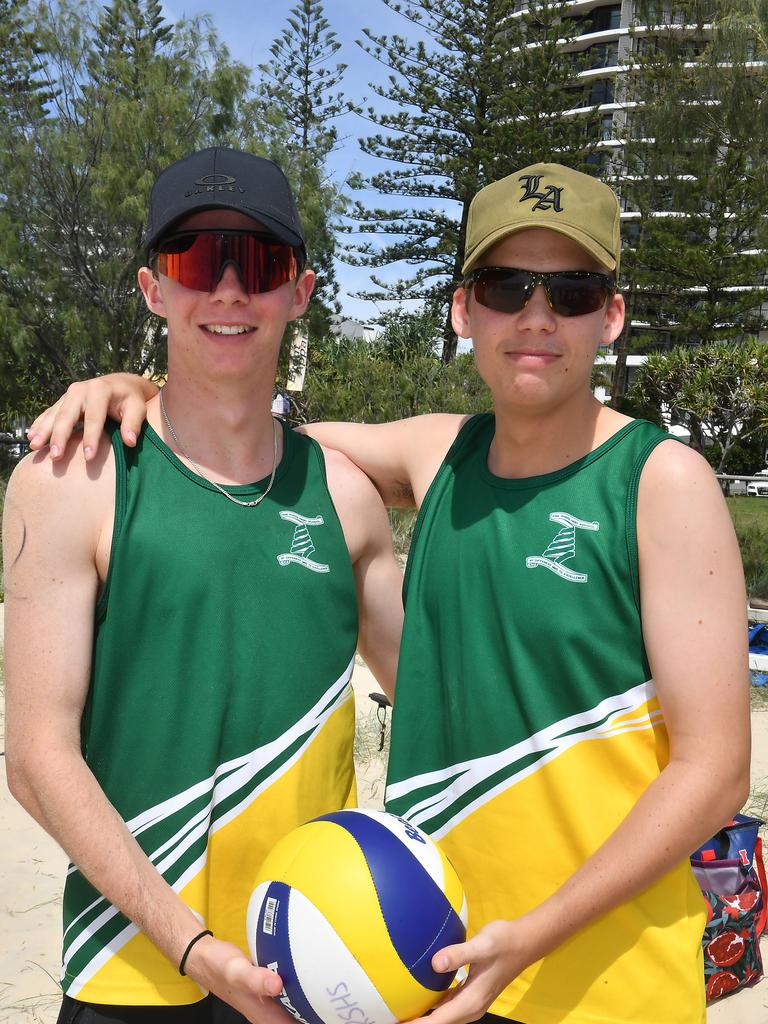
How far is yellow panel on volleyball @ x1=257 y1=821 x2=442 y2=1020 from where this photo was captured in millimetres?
1546

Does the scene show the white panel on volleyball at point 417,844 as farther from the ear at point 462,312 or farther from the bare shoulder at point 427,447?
the ear at point 462,312

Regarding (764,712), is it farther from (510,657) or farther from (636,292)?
(636,292)

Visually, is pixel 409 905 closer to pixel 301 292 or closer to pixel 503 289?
pixel 503 289

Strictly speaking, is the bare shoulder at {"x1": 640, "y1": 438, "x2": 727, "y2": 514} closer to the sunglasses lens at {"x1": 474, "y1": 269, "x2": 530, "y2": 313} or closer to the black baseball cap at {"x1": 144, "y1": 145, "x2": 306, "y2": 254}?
the sunglasses lens at {"x1": 474, "y1": 269, "x2": 530, "y2": 313}

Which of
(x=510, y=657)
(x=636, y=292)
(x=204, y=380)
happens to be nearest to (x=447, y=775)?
(x=510, y=657)

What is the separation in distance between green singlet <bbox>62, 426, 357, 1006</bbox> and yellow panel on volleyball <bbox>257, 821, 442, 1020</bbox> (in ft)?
0.84

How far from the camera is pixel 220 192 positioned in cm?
199

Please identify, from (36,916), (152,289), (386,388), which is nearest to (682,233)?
(386,388)

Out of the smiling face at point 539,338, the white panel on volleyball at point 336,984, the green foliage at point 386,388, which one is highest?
the green foliage at point 386,388

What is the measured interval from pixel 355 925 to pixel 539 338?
4.05 feet

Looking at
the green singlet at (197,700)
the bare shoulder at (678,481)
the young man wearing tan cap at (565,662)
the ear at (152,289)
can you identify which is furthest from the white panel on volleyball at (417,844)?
the ear at (152,289)

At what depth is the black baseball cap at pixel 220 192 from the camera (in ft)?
6.52

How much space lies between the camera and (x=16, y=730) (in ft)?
5.90

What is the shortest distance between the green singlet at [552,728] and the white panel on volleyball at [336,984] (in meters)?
0.41
